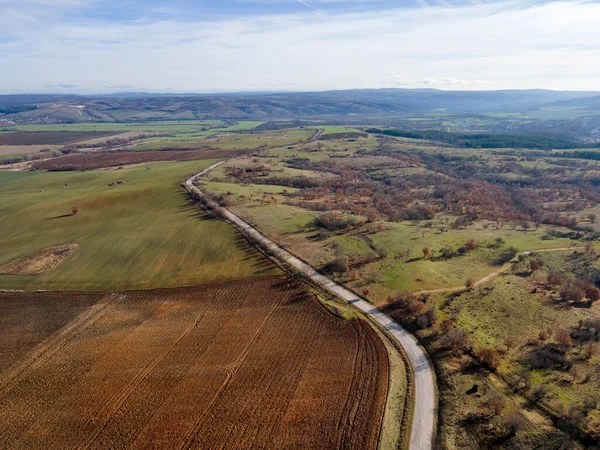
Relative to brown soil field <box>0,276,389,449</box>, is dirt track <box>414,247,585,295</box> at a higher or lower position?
higher

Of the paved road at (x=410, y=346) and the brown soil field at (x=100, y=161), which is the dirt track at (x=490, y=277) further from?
the brown soil field at (x=100, y=161)

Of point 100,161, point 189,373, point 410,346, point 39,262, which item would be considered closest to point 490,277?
point 410,346

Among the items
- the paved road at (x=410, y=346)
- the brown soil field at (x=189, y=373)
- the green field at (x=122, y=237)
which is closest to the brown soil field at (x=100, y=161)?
the green field at (x=122, y=237)

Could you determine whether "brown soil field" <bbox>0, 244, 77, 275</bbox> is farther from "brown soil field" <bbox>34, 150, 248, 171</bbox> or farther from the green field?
"brown soil field" <bbox>34, 150, 248, 171</bbox>

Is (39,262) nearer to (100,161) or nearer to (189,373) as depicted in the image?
(189,373)

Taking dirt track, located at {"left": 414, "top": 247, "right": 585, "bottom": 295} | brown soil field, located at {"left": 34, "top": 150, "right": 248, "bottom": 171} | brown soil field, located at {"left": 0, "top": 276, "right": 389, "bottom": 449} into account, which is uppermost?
brown soil field, located at {"left": 34, "top": 150, "right": 248, "bottom": 171}

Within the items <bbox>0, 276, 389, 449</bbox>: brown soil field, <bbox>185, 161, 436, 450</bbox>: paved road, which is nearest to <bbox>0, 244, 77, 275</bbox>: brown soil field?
<bbox>0, 276, 389, 449</bbox>: brown soil field

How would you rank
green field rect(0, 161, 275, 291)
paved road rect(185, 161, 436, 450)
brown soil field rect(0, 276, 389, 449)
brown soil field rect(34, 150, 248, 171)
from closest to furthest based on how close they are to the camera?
brown soil field rect(0, 276, 389, 449) → paved road rect(185, 161, 436, 450) → green field rect(0, 161, 275, 291) → brown soil field rect(34, 150, 248, 171)
